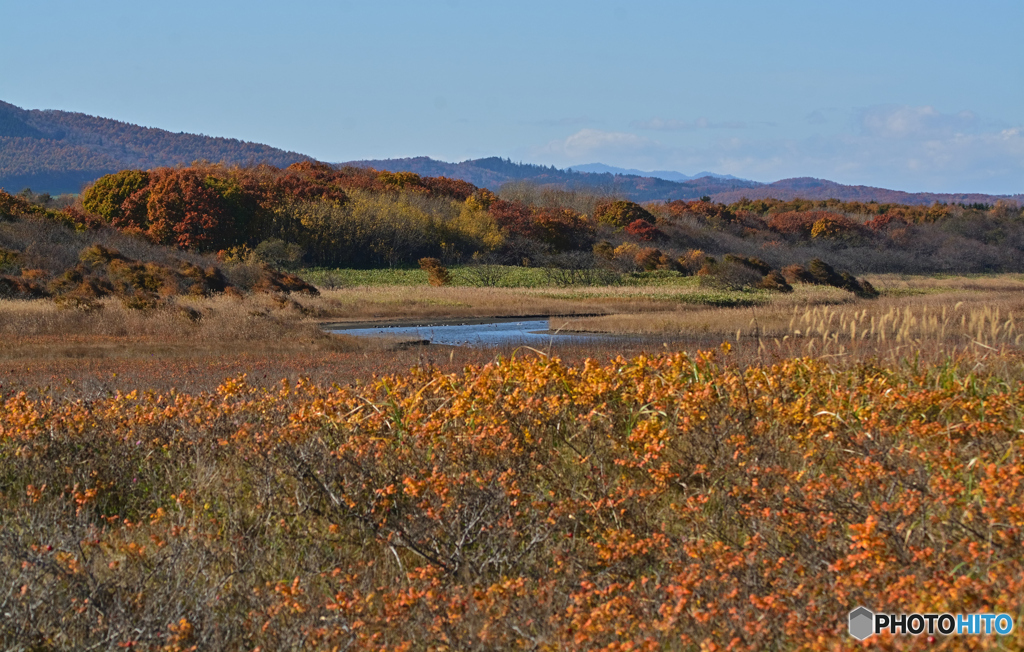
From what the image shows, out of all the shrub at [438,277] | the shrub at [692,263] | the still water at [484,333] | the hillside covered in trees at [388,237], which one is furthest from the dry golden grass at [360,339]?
the shrub at [692,263]

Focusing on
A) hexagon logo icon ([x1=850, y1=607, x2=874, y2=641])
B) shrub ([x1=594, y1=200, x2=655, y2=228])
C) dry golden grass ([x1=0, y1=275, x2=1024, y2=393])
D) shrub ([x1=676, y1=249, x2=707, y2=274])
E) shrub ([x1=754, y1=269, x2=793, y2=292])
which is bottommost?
dry golden grass ([x1=0, y1=275, x2=1024, y2=393])

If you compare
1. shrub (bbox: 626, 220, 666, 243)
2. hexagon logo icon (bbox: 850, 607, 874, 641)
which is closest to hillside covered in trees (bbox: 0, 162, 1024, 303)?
shrub (bbox: 626, 220, 666, 243)

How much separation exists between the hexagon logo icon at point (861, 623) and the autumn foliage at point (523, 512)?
4cm

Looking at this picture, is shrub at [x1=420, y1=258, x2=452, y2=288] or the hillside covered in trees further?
shrub at [x1=420, y1=258, x2=452, y2=288]

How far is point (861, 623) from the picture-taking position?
3.36 m

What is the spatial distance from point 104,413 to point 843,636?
561 centimetres

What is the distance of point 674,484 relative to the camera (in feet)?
18.2

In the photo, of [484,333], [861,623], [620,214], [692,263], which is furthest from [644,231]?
[861,623]

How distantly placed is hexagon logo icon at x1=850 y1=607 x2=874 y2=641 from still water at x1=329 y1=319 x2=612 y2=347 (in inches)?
764

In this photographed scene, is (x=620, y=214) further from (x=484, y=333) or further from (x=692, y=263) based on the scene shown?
(x=484, y=333)

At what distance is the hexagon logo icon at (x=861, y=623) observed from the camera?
3.30 m

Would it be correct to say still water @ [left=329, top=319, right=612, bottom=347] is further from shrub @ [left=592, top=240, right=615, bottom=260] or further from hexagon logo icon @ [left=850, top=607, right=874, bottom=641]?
shrub @ [left=592, top=240, right=615, bottom=260]

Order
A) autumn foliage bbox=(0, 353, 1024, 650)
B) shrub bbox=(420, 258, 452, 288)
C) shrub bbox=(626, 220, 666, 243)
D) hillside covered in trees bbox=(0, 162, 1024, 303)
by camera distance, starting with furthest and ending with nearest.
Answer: shrub bbox=(626, 220, 666, 243), shrub bbox=(420, 258, 452, 288), hillside covered in trees bbox=(0, 162, 1024, 303), autumn foliage bbox=(0, 353, 1024, 650)

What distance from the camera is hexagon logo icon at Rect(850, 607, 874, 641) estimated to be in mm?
3297
